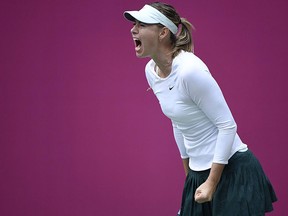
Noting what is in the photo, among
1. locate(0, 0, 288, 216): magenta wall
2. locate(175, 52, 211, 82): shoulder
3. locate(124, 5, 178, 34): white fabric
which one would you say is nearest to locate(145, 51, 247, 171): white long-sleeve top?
locate(175, 52, 211, 82): shoulder

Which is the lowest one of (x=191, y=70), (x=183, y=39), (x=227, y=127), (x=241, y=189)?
(x=241, y=189)

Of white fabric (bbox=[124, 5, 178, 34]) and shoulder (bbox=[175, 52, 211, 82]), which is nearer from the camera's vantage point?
shoulder (bbox=[175, 52, 211, 82])

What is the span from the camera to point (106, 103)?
2652mm

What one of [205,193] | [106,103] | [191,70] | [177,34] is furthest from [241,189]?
[106,103]

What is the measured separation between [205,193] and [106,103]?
1267 millimetres

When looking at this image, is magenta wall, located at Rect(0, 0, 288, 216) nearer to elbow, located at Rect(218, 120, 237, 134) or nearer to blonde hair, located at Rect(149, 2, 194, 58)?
blonde hair, located at Rect(149, 2, 194, 58)

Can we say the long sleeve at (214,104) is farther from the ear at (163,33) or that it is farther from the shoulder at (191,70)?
the ear at (163,33)

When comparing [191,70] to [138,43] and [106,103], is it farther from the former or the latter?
[106,103]

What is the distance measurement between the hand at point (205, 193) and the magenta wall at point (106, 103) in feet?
3.75

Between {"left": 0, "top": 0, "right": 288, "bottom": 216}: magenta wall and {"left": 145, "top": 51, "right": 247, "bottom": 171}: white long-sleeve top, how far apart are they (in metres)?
0.95

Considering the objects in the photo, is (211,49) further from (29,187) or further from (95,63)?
(29,187)

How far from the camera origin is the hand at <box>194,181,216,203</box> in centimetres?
146

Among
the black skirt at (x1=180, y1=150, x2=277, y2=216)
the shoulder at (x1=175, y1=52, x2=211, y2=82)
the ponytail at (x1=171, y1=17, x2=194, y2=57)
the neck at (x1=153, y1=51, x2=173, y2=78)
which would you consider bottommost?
the black skirt at (x1=180, y1=150, x2=277, y2=216)

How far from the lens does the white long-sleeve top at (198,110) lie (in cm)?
146
